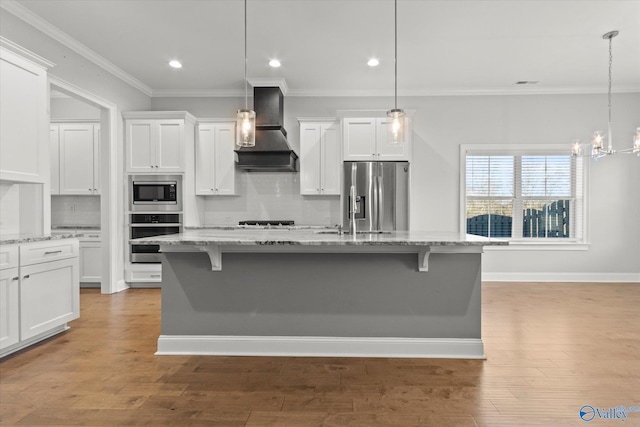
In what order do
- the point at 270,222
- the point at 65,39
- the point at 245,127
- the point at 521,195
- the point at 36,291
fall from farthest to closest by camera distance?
the point at 521,195 < the point at 270,222 < the point at 65,39 < the point at 36,291 < the point at 245,127

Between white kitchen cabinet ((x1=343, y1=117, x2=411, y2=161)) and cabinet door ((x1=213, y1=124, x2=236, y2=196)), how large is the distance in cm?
167

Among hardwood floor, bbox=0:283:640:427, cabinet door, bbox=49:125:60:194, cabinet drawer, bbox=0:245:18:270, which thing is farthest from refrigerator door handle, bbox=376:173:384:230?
cabinet door, bbox=49:125:60:194

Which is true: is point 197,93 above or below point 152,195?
above

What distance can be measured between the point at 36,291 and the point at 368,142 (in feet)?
13.3

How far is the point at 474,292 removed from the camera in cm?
266

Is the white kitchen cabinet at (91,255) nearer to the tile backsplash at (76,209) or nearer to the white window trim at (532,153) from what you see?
the tile backsplash at (76,209)

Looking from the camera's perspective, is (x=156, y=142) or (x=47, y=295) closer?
(x=47, y=295)

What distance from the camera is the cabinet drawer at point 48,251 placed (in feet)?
9.18

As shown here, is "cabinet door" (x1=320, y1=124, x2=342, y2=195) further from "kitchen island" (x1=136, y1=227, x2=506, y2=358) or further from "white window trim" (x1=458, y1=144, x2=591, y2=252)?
"kitchen island" (x1=136, y1=227, x2=506, y2=358)

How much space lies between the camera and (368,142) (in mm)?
5168

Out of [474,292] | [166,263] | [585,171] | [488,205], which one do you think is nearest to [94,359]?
[166,263]

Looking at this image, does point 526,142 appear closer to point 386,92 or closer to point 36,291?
point 386,92

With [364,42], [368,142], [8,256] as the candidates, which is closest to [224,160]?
[368,142]

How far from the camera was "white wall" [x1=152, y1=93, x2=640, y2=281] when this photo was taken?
549 centimetres
